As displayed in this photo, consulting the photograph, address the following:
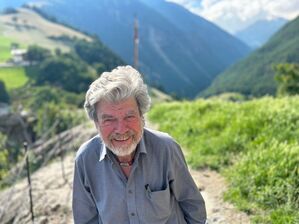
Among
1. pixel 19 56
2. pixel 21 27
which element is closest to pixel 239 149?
pixel 19 56

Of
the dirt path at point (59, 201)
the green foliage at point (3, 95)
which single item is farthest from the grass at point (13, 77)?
the dirt path at point (59, 201)

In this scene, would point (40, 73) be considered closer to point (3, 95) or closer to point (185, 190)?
point (3, 95)

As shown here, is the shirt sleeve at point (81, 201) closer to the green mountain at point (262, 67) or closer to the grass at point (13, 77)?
the grass at point (13, 77)

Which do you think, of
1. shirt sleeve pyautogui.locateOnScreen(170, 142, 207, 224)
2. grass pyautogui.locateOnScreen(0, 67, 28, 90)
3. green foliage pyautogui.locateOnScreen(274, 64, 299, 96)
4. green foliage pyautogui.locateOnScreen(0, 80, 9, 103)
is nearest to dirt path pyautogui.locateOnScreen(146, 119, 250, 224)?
shirt sleeve pyautogui.locateOnScreen(170, 142, 207, 224)

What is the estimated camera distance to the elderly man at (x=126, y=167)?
2.97 m

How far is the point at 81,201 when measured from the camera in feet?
10.8

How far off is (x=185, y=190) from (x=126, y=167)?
55cm

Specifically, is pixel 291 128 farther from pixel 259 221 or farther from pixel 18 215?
pixel 18 215

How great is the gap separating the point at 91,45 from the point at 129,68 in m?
133

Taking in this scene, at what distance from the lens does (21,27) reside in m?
158

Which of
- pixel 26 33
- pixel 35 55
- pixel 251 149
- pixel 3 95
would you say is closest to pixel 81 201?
pixel 251 149

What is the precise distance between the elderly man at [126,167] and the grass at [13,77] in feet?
306

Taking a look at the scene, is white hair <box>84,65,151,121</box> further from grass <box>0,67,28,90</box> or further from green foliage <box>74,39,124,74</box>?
green foliage <box>74,39,124,74</box>

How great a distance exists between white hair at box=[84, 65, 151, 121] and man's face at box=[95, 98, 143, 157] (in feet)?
0.16
